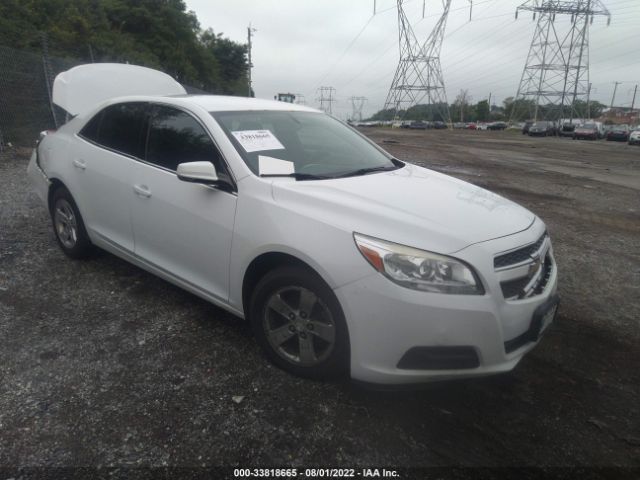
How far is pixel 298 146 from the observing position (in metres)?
3.12

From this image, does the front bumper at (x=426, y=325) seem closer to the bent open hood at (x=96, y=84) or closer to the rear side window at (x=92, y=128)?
the rear side window at (x=92, y=128)

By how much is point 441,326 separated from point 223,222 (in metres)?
1.40

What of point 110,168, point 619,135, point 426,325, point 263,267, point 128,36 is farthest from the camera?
point 128,36

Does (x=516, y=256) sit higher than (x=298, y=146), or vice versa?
(x=298, y=146)

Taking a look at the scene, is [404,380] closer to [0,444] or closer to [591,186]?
[0,444]

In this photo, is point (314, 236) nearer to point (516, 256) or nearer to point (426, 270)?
point (426, 270)

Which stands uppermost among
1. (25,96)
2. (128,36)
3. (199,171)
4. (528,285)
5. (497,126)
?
(128,36)

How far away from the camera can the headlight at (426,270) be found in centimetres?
207

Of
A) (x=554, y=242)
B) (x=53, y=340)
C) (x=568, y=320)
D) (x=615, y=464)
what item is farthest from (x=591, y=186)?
(x=53, y=340)

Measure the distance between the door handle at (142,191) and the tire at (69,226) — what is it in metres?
0.97

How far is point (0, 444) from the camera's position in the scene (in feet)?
6.57

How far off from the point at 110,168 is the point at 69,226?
97 centimetres

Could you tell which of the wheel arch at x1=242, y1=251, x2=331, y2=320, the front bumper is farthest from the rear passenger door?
the front bumper

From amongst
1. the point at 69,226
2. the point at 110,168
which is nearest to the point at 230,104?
the point at 110,168
